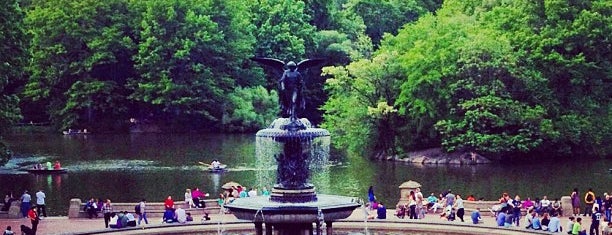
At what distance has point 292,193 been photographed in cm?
3522

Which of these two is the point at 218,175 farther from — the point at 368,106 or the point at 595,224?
the point at 595,224

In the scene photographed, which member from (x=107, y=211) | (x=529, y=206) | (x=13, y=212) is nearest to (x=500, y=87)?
(x=529, y=206)

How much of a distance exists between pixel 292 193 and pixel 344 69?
52.3 m

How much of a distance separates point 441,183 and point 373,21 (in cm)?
6130

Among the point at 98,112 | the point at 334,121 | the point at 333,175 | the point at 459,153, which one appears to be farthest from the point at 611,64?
the point at 98,112

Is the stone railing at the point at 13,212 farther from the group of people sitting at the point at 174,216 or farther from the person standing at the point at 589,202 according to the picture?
the person standing at the point at 589,202

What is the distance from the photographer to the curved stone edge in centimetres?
4175

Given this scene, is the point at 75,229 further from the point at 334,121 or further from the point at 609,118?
the point at 609,118

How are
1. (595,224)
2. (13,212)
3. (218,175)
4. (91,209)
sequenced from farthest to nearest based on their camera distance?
1. (218,175)
2. (91,209)
3. (13,212)
4. (595,224)

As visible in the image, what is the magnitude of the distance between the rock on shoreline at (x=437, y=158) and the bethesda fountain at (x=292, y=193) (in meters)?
43.2

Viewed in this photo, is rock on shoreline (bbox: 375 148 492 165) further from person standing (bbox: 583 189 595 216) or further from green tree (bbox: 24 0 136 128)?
green tree (bbox: 24 0 136 128)

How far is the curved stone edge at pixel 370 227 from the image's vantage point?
4175 cm

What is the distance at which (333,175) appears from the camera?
6931cm

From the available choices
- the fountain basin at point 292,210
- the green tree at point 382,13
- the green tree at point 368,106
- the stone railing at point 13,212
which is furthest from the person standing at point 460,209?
the green tree at point 382,13
